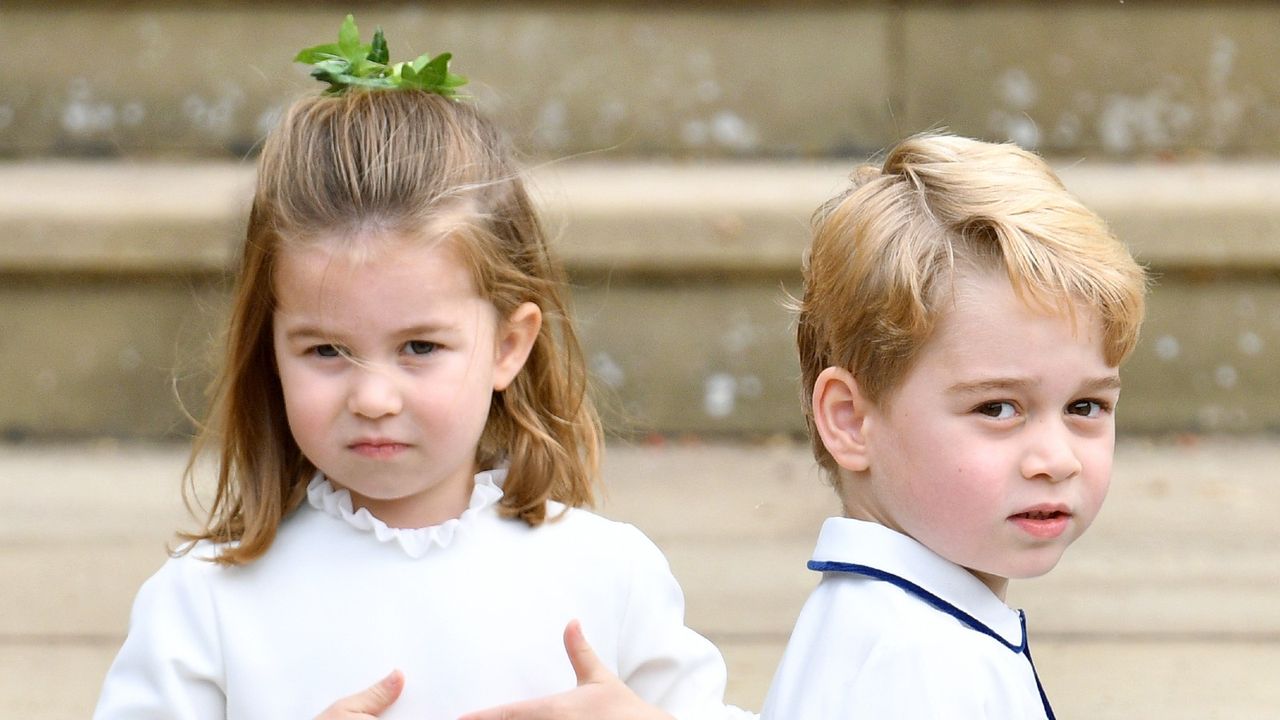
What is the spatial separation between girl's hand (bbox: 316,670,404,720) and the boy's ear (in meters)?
A: 0.63

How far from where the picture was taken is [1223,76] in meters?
5.10

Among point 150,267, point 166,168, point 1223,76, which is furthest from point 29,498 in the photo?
point 1223,76

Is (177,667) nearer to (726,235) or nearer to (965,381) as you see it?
(965,381)

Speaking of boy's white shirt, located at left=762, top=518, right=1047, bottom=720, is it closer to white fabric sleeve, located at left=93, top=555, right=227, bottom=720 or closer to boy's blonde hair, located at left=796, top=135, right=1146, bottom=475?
boy's blonde hair, located at left=796, top=135, right=1146, bottom=475

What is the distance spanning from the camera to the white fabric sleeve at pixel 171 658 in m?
2.09

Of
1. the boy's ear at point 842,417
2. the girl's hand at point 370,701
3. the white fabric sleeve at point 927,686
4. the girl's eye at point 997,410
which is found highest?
the girl's eye at point 997,410

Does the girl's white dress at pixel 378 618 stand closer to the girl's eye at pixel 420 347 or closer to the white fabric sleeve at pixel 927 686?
the girl's eye at pixel 420 347

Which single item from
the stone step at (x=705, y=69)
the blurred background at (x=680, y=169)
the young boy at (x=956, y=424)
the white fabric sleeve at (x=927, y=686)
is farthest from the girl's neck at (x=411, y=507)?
the stone step at (x=705, y=69)

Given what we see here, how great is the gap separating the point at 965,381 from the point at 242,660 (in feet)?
3.27

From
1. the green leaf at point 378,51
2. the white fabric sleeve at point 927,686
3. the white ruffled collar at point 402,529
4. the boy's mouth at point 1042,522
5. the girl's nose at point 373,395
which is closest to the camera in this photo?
the white fabric sleeve at point 927,686

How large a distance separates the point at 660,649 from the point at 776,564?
59.8 inches

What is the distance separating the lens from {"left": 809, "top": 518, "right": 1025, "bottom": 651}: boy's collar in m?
1.91

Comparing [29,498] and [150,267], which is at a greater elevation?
[150,267]

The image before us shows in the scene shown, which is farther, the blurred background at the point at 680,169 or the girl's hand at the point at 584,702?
the blurred background at the point at 680,169
